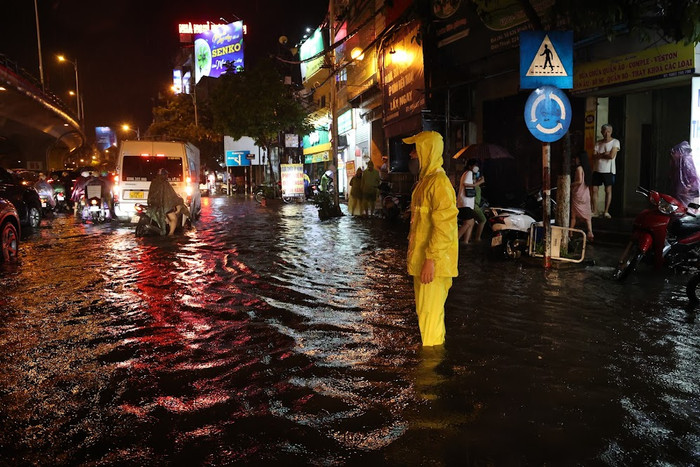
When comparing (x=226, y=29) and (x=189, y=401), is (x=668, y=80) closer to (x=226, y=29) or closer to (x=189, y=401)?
(x=189, y=401)

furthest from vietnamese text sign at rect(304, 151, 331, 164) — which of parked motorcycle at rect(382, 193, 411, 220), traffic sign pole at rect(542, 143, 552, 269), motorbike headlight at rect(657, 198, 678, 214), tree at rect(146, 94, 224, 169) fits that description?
motorbike headlight at rect(657, 198, 678, 214)

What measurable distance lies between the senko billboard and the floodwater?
68.5 m

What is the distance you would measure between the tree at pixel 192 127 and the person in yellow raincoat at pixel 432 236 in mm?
55785

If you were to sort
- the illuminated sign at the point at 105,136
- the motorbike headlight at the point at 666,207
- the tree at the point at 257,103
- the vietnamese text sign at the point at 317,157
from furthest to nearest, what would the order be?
the illuminated sign at the point at 105,136 → the vietnamese text sign at the point at 317,157 → the tree at the point at 257,103 → the motorbike headlight at the point at 666,207

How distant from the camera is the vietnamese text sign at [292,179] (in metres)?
29.9

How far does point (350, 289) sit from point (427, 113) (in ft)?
33.0

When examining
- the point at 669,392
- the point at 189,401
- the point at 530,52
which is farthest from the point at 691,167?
the point at 189,401

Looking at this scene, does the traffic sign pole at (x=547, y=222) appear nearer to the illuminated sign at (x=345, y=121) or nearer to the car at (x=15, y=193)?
the car at (x=15, y=193)

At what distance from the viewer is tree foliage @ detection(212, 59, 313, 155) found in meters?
32.7

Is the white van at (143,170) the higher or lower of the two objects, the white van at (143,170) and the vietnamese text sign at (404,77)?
the lower

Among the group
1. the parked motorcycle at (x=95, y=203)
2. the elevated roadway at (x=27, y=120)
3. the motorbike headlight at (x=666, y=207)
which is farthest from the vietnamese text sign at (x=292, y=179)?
the motorbike headlight at (x=666, y=207)

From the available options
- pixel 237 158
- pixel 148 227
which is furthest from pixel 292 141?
pixel 148 227

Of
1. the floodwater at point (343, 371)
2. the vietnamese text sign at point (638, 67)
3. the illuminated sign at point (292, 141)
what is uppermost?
the illuminated sign at point (292, 141)

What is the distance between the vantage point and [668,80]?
10969mm
